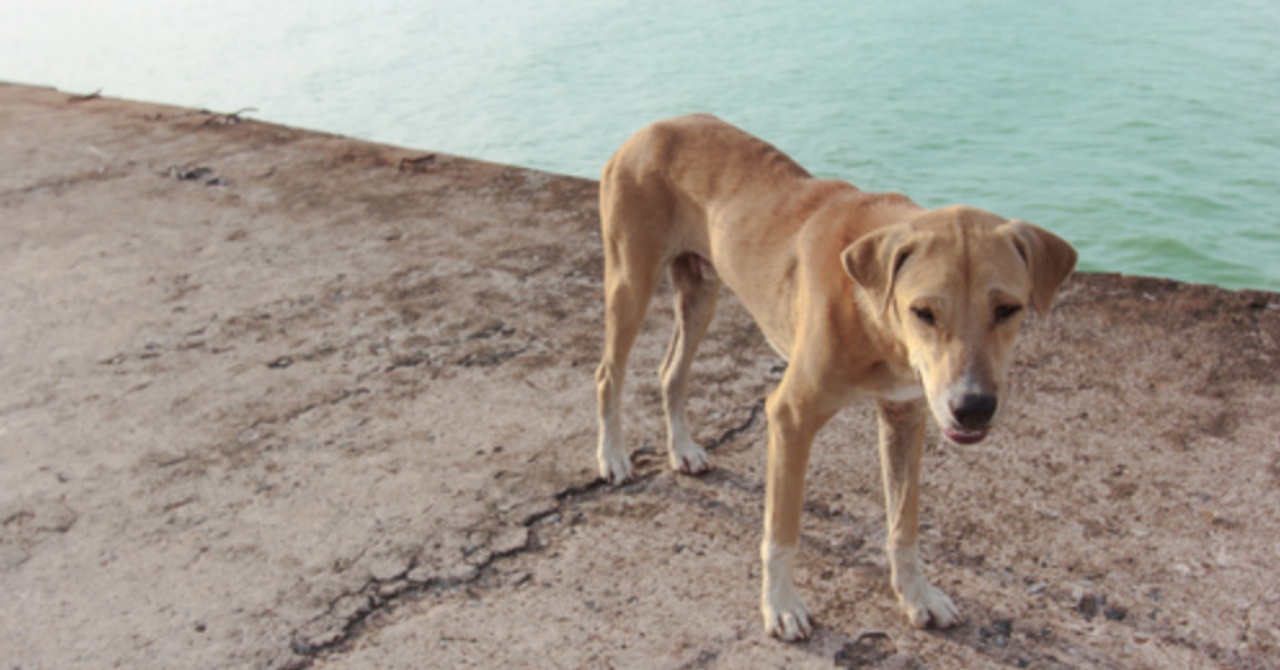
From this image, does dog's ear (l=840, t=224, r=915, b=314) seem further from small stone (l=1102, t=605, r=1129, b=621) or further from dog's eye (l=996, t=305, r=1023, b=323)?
small stone (l=1102, t=605, r=1129, b=621)

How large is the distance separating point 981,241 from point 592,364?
2.29 metres

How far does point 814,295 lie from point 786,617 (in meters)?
0.85

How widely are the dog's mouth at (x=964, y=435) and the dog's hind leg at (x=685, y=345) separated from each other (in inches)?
54.4

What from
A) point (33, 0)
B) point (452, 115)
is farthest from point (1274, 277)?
point (33, 0)

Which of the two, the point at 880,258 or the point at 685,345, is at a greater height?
the point at 880,258

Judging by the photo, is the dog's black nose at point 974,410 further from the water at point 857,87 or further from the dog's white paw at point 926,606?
the water at point 857,87

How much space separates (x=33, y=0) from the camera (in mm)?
28750

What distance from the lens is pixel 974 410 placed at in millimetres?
2219

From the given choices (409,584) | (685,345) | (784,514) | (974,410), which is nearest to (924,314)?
(974,410)

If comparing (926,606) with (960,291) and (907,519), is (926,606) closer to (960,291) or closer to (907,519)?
(907,519)

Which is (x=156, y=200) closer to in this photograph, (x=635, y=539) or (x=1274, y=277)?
(x=635, y=539)

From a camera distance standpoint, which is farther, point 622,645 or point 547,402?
point 547,402

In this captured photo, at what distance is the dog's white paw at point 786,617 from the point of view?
2826 millimetres

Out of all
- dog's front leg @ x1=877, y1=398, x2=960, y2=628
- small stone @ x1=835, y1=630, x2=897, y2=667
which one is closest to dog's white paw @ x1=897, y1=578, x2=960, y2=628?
dog's front leg @ x1=877, y1=398, x2=960, y2=628
